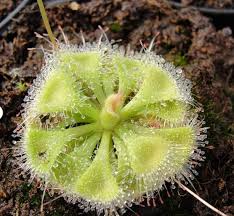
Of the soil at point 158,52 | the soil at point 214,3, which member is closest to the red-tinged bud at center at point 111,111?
the soil at point 158,52

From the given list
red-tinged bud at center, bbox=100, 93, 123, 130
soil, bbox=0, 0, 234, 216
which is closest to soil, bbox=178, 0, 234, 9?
soil, bbox=0, 0, 234, 216

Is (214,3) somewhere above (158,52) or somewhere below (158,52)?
above

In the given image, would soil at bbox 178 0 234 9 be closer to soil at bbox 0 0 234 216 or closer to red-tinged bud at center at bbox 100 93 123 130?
soil at bbox 0 0 234 216

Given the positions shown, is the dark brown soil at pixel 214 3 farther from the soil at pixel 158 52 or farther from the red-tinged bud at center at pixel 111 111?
the red-tinged bud at center at pixel 111 111

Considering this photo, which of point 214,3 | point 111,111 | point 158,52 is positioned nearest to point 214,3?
point 214,3

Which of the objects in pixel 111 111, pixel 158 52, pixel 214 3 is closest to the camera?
pixel 111 111

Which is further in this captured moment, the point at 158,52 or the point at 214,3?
the point at 214,3

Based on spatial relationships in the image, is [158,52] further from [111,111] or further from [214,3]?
[111,111]

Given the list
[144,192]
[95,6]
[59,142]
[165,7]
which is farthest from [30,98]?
[165,7]

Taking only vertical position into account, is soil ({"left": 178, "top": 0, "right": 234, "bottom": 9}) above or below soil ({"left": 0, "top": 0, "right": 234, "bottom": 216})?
above
